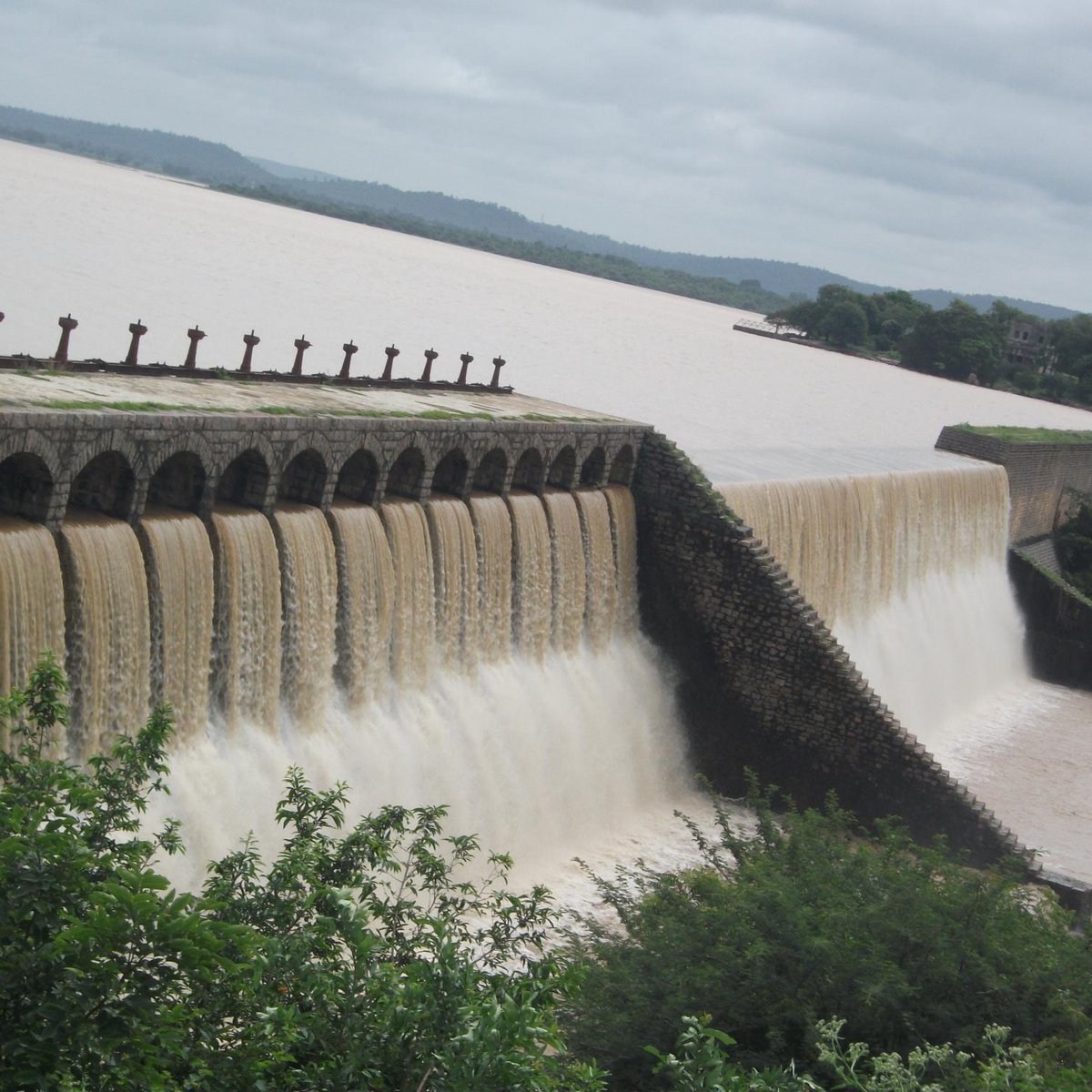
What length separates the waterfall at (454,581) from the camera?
20.4 meters

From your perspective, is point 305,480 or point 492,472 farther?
point 492,472

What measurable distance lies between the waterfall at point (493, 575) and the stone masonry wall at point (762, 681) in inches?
147

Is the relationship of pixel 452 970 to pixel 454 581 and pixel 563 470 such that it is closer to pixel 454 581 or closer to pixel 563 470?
pixel 454 581

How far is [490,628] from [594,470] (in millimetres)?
4404

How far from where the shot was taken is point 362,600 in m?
18.8

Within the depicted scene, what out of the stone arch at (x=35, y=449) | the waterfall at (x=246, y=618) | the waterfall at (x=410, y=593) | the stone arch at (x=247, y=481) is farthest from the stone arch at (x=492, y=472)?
the stone arch at (x=35, y=449)

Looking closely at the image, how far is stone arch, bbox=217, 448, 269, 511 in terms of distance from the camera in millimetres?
17812

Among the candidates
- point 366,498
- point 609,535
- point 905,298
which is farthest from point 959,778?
point 905,298

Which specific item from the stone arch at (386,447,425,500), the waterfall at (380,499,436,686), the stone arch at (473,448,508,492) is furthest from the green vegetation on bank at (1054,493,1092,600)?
the waterfall at (380,499,436,686)

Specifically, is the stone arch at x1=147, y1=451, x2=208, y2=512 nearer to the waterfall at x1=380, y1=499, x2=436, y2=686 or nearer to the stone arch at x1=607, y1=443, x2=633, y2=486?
the waterfall at x1=380, y1=499, x2=436, y2=686

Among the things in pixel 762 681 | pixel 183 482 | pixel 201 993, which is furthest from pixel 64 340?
pixel 201 993

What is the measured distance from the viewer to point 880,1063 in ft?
30.3

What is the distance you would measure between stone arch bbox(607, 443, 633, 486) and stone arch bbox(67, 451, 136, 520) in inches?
Answer: 418

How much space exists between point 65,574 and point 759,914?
700 cm
